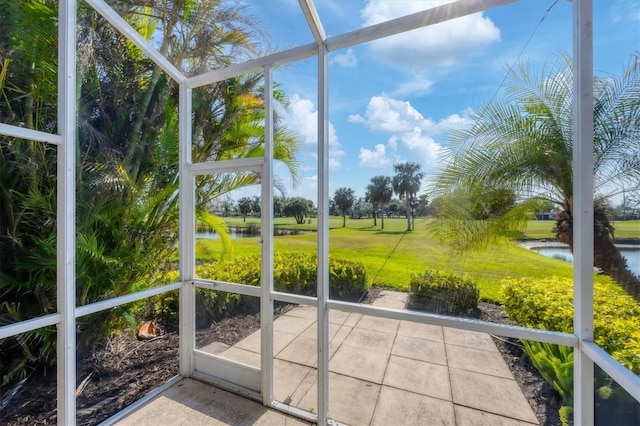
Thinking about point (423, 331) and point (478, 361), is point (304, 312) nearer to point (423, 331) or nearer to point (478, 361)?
point (423, 331)

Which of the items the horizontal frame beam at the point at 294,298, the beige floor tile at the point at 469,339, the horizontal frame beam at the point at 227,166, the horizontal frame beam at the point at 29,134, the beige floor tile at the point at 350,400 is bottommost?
the beige floor tile at the point at 350,400

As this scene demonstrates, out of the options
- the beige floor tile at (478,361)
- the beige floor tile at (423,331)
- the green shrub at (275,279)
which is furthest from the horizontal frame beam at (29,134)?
the beige floor tile at (478,361)

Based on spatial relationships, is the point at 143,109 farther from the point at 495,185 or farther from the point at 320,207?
the point at 495,185

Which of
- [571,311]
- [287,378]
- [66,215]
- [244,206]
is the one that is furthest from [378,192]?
[66,215]

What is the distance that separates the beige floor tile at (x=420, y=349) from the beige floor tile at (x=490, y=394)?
119 millimetres

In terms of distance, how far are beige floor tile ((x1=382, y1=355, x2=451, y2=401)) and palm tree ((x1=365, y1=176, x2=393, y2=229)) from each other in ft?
3.65

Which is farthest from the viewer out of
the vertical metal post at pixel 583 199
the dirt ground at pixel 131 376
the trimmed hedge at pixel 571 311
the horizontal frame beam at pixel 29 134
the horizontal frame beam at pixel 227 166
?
the horizontal frame beam at pixel 227 166

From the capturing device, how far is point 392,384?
2.10 meters

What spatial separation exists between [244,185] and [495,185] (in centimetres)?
213

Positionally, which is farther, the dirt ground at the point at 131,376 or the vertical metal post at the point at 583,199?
the dirt ground at the point at 131,376

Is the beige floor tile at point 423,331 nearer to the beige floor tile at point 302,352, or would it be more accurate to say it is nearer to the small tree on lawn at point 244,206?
the beige floor tile at point 302,352

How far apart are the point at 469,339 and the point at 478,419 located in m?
0.53

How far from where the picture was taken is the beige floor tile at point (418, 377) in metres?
Result: 1.97

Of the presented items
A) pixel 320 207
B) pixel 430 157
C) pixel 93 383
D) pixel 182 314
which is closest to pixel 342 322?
pixel 320 207
